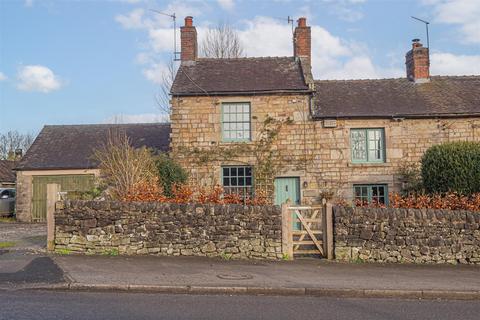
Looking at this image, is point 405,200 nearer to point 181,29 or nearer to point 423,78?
point 423,78

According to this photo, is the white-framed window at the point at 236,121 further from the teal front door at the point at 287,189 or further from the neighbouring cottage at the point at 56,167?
the neighbouring cottage at the point at 56,167

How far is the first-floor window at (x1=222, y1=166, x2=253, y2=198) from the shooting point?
792 inches

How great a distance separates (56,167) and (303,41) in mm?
13445

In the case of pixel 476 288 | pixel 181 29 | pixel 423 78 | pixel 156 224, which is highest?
pixel 181 29

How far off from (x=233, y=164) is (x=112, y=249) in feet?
26.2

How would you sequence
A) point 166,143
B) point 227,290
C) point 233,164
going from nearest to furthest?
point 227,290, point 233,164, point 166,143

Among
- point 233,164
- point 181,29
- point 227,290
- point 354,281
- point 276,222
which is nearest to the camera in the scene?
point 227,290

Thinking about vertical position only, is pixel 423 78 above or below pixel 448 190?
above

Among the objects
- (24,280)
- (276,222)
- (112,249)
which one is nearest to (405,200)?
(276,222)

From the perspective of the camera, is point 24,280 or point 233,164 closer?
point 24,280

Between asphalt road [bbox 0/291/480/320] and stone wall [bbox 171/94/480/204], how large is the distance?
10952 millimetres

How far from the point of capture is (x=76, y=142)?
26.7 m

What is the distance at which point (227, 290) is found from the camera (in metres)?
9.55

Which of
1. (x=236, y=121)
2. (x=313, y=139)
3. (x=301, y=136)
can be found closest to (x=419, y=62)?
(x=313, y=139)
